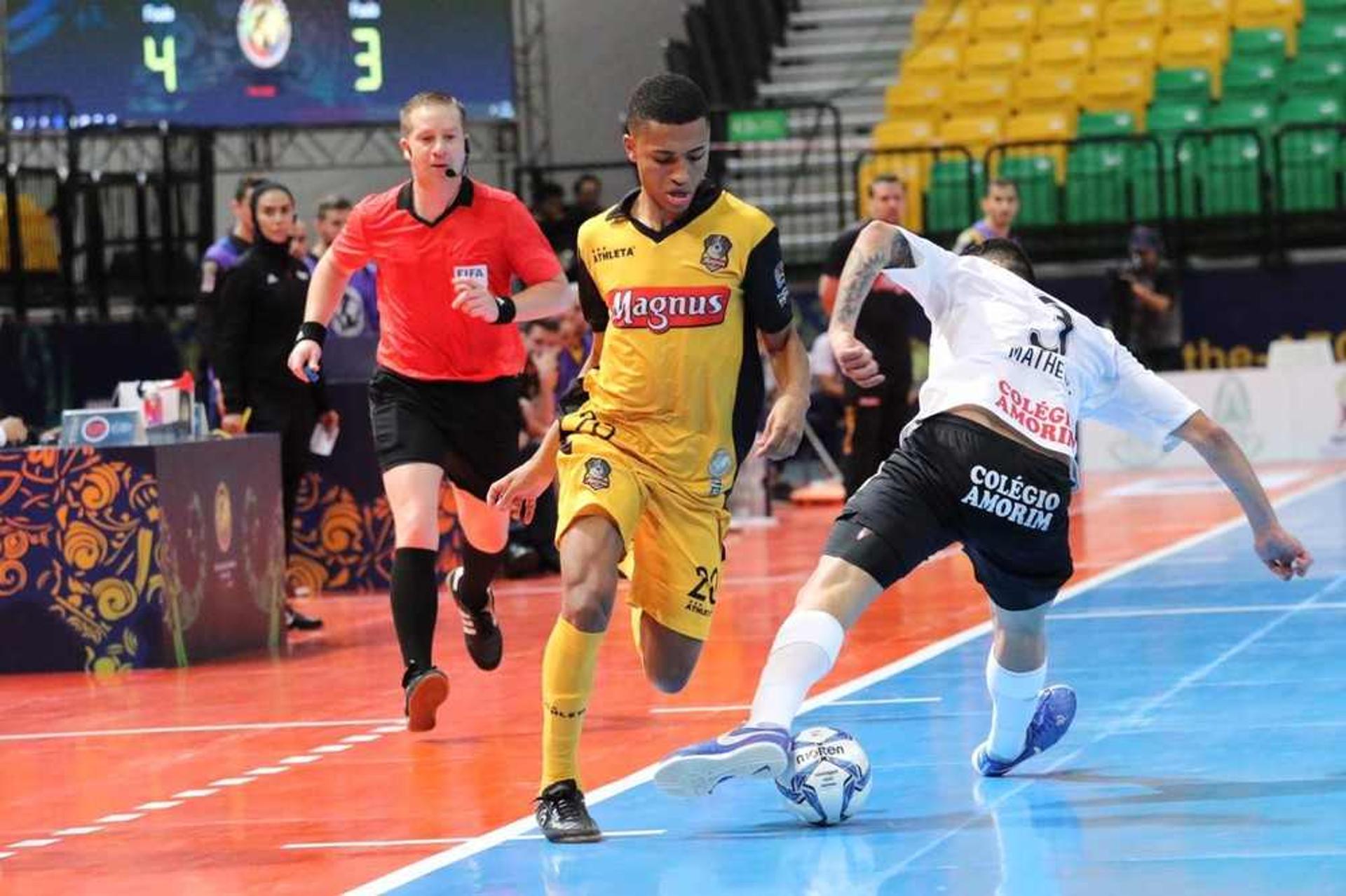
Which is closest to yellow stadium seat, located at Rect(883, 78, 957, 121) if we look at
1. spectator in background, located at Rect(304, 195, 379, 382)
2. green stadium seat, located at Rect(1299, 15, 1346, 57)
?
green stadium seat, located at Rect(1299, 15, 1346, 57)

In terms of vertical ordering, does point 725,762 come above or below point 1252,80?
below

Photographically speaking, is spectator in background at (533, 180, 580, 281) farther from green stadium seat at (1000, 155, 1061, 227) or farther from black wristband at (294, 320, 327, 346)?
black wristband at (294, 320, 327, 346)

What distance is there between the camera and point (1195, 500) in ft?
55.0

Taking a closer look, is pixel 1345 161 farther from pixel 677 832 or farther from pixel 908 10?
pixel 677 832

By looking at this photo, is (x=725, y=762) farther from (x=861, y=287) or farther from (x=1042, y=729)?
(x=1042, y=729)

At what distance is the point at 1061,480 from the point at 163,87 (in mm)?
16784

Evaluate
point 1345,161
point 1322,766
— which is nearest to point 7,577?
point 1322,766

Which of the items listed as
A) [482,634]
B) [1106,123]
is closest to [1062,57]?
[1106,123]

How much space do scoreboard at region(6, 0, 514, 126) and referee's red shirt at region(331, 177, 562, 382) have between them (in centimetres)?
1339

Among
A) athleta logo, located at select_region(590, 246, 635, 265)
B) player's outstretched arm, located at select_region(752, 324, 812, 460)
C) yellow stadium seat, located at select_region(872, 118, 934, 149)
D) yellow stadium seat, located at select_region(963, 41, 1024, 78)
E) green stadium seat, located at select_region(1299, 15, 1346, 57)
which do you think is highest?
green stadium seat, located at select_region(1299, 15, 1346, 57)

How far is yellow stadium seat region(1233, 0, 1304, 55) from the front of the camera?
79.5 ft

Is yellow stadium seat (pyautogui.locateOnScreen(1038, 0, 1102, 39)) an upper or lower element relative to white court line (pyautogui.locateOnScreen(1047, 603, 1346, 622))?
upper

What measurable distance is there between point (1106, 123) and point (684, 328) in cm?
1730

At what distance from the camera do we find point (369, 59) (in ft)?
72.7
